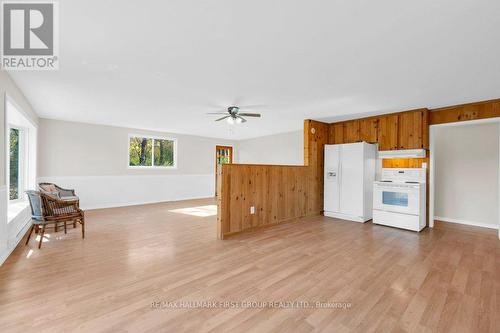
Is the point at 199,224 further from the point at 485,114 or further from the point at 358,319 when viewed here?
the point at 485,114

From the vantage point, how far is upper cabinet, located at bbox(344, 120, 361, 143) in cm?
548

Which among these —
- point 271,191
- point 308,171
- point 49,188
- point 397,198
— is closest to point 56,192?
point 49,188

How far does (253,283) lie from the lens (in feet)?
7.75

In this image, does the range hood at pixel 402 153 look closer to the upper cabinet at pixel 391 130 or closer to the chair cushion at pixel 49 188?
the upper cabinet at pixel 391 130

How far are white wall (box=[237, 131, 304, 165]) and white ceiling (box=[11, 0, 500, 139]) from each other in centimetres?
330

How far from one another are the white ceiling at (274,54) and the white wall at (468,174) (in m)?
1.36

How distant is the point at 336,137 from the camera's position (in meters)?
5.90

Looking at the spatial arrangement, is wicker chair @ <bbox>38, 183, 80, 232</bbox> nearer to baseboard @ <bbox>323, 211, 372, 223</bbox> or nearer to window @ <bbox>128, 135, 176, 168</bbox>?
window @ <bbox>128, 135, 176, 168</bbox>

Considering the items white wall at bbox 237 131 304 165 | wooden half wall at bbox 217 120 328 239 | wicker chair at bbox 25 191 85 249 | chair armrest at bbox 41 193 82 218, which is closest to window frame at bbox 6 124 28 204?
wicker chair at bbox 25 191 85 249

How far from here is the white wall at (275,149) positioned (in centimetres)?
770

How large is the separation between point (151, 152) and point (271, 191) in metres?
4.66

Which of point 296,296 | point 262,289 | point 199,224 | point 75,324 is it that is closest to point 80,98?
point 199,224

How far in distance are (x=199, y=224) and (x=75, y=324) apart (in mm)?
3012

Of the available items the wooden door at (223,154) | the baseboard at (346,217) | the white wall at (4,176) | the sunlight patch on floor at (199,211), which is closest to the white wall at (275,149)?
the wooden door at (223,154)
